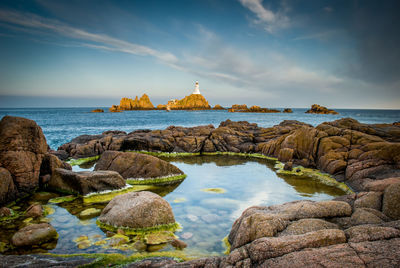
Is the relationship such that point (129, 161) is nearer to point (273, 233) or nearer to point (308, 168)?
point (273, 233)

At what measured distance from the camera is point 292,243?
5.44 meters

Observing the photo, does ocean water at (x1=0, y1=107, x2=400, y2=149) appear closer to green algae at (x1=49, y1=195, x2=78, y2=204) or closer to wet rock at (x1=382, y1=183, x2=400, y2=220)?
green algae at (x1=49, y1=195, x2=78, y2=204)

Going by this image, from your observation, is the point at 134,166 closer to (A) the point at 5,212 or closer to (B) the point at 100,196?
(B) the point at 100,196

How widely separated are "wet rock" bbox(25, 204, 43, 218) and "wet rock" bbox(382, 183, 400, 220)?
13.7 meters

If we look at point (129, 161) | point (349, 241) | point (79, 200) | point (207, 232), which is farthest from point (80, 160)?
point (349, 241)

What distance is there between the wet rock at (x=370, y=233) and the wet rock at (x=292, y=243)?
8.3 inches

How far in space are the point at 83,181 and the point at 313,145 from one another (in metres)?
19.9

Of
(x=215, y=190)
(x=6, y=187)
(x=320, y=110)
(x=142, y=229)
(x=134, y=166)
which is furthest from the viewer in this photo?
(x=320, y=110)

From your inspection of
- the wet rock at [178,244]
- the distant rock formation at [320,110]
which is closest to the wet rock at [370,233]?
the wet rock at [178,244]

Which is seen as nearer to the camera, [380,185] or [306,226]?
→ [306,226]

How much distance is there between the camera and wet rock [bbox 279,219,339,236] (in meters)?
6.39

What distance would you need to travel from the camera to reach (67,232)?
9.23 m

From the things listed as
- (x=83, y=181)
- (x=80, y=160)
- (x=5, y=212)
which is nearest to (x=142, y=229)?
(x=83, y=181)

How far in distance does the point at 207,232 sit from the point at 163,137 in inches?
835
